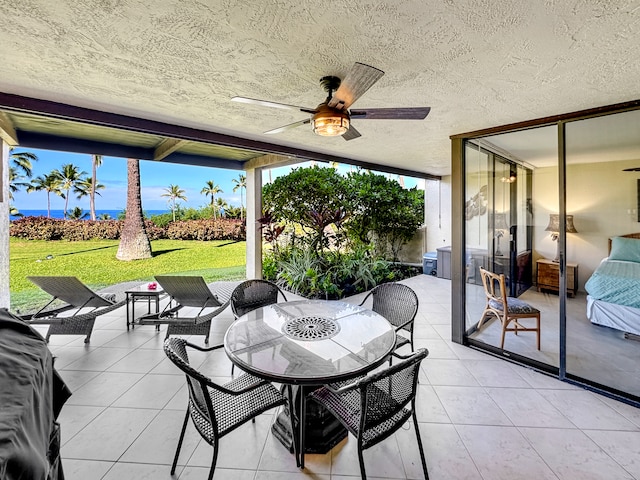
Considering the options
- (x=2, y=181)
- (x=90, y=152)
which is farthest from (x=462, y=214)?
(x=2, y=181)

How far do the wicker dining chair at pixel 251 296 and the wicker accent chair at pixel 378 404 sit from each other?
1340 millimetres

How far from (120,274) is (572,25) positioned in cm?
867

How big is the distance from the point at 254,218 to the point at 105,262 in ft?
14.8

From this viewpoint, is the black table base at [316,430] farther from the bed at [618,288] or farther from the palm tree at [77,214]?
the palm tree at [77,214]

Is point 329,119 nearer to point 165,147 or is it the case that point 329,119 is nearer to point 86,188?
point 165,147

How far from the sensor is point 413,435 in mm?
1961

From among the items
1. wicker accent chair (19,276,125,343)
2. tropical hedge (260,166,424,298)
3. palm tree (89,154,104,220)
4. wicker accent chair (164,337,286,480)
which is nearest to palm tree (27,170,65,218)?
palm tree (89,154,104,220)

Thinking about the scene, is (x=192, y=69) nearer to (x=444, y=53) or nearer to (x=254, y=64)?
(x=254, y=64)

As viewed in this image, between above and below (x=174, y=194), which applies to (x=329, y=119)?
below

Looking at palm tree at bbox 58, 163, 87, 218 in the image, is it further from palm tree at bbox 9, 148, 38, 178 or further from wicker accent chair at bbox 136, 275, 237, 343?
wicker accent chair at bbox 136, 275, 237, 343

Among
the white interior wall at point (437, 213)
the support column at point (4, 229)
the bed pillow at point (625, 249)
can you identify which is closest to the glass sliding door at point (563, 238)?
the bed pillow at point (625, 249)

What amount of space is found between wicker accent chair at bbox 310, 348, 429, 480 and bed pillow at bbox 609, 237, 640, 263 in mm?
2241

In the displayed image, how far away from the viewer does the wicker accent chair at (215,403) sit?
1408 millimetres

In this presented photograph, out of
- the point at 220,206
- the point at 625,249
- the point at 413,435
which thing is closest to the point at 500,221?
the point at 625,249
